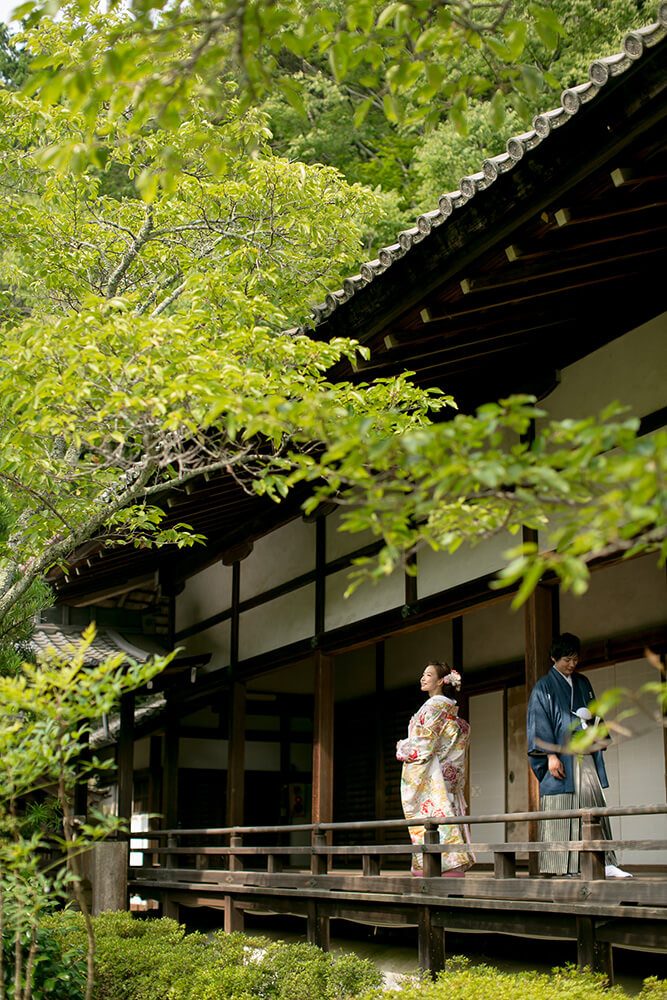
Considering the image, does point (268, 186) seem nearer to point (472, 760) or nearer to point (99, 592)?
point (472, 760)

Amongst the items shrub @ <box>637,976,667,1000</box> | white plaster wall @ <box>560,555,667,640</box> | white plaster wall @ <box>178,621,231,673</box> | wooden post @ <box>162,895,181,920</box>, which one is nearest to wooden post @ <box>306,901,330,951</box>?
white plaster wall @ <box>560,555,667,640</box>

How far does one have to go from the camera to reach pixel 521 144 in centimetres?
535

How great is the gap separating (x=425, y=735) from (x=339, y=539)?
279cm

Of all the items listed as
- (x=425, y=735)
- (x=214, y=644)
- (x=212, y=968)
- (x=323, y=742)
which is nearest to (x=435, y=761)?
(x=425, y=735)

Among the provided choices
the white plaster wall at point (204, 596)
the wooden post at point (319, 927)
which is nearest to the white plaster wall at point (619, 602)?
the wooden post at point (319, 927)

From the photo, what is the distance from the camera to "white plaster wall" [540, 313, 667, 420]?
6848 millimetres

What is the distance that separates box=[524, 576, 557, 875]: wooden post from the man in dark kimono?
0.51 m

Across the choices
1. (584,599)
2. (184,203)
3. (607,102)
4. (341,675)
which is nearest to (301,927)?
(341,675)

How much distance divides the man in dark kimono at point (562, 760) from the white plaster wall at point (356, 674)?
6687 millimetres

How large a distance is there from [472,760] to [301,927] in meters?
2.59

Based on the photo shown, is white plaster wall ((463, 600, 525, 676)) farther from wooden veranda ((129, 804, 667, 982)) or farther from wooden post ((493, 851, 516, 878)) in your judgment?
wooden post ((493, 851, 516, 878))

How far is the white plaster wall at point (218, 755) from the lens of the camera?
15.6 metres

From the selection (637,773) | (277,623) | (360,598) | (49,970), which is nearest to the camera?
(49,970)

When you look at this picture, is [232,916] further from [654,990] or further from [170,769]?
[654,990]
